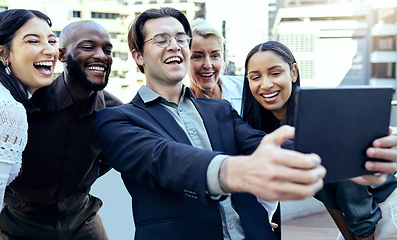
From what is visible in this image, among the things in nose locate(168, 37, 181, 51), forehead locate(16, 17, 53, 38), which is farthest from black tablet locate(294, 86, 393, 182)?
forehead locate(16, 17, 53, 38)

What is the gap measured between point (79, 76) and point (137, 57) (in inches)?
10.3

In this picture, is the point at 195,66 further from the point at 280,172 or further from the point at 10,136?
the point at 280,172

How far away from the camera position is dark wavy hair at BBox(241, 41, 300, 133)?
1660 mm

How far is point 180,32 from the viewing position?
5.02 ft

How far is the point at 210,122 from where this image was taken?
140cm

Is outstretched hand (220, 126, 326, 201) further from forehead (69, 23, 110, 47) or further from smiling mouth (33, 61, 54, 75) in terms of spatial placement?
forehead (69, 23, 110, 47)

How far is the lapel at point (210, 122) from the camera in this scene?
135 cm

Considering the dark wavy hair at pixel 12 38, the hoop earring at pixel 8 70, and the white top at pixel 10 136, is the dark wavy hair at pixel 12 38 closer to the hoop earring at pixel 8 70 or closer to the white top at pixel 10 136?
the hoop earring at pixel 8 70

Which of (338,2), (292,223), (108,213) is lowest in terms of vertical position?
(292,223)

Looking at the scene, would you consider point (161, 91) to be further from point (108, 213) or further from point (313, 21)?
point (313, 21)

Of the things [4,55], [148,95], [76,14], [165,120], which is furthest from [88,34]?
[76,14]

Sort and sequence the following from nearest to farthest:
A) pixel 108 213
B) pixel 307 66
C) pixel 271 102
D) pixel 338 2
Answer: pixel 271 102
pixel 108 213
pixel 307 66
pixel 338 2

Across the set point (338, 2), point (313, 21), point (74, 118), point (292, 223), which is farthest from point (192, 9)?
point (338, 2)

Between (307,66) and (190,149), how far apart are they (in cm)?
1456
